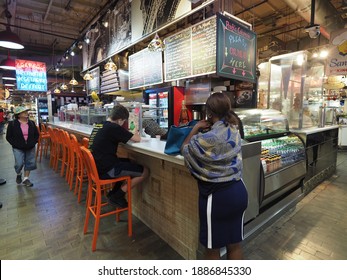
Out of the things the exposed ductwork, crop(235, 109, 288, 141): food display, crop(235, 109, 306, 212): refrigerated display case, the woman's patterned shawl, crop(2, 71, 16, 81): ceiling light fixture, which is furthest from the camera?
crop(2, 71, 16, 81): ceiling light fixture

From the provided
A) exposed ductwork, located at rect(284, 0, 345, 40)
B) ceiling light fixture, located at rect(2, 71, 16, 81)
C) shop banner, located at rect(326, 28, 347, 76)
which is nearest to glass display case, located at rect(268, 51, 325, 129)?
shop banner, located at rect(326, 28, 347, 76)

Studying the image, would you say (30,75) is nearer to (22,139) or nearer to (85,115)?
(85,115)

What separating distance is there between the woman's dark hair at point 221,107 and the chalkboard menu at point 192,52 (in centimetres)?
175

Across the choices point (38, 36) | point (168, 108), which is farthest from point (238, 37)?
point (38, 36)

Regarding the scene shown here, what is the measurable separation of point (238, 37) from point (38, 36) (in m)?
8.13

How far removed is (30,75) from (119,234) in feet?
28.5

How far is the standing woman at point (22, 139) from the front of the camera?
3918 mm

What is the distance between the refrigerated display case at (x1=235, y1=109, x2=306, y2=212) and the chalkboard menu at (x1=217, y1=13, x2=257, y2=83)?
66 centimetres

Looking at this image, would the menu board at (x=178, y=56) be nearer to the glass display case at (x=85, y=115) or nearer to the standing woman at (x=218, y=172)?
the glass display case at (x=85, y=115)

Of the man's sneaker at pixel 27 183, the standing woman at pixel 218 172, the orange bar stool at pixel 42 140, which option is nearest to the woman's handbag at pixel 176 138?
the standing woman at pixel 218 172

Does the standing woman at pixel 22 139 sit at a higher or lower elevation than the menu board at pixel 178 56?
lower

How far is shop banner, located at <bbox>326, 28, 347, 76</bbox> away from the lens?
15.3ft

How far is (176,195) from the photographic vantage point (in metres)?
2.17

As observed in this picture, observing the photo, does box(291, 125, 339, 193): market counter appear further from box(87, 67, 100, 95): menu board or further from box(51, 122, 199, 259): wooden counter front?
box(87, 67, 100, 95): menu board
